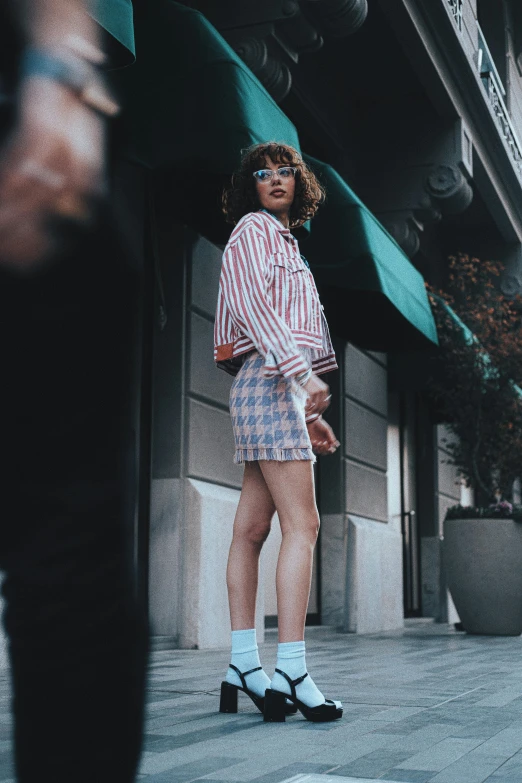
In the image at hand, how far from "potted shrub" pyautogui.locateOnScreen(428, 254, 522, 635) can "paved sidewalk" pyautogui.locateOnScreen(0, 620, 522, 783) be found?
3.55 meters

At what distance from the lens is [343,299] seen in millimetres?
7867

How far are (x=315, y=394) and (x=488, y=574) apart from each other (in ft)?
18.8

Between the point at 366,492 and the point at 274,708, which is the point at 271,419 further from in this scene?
the point at 366,492

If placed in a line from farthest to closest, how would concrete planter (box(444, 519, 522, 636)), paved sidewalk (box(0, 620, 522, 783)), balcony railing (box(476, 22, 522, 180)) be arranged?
1. balcony railing (box(476, 22, 522, 180))
2. concrete planter (box(444, 519, 522, 636))
3. paved sidewalk (box(0, 620, 522, 783))

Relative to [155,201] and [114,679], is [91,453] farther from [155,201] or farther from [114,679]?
[155,201]

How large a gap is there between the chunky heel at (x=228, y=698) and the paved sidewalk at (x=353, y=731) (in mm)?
45

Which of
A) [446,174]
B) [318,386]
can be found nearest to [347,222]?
[446,174]

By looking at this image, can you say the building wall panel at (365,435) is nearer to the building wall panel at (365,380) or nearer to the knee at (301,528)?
the building wall panel at (365,380)

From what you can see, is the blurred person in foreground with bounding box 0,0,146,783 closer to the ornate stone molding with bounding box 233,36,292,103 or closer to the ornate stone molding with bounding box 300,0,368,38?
the ornate stone molding with bounding box 233,36,292,103

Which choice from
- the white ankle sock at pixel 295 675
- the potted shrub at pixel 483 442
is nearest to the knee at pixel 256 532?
the white ankle sock at pixel 295 675

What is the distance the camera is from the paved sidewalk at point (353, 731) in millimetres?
2230

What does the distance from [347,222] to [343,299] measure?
1158mm

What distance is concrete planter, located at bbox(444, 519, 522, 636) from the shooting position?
838cm

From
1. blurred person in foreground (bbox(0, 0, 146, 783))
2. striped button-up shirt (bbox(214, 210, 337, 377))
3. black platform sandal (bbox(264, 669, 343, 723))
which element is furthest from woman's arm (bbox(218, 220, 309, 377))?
blurred person in foreground (bbox(0, 0, 146, 783))
